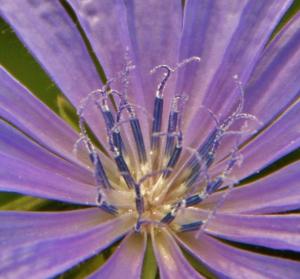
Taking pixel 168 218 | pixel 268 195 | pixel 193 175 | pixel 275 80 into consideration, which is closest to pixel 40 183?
pixel 168 218

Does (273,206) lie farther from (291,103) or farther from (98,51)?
(98,51)

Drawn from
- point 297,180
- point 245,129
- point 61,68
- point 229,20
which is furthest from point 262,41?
point 61,68

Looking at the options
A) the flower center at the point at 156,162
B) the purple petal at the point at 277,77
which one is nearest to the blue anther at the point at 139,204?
the flower center at the point at 156,162

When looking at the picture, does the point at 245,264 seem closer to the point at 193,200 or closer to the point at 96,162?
the point at 193,200

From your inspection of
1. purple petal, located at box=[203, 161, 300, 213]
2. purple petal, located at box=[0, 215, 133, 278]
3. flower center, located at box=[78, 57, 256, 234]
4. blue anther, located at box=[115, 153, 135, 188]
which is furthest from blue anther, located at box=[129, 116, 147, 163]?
purple petal, located at box=[0, 215, 133, 278]

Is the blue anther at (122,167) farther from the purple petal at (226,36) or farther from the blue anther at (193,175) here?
the purple petal at (226,36)

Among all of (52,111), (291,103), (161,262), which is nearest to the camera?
(161,262)

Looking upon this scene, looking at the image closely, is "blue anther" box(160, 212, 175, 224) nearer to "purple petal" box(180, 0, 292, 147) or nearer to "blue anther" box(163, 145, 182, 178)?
"blue anther" box(163, 145, 182, 178)
